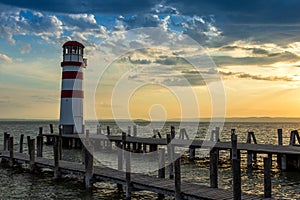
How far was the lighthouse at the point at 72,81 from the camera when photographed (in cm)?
3475

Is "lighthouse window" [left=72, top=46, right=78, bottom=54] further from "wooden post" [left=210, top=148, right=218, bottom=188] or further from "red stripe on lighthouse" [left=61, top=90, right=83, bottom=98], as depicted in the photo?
"wooden post" [left=210, top=148, right=218, bottom=188]

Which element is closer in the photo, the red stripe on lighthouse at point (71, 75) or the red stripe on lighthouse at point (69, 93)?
the red stripe on lighthouse at point (71, 75)

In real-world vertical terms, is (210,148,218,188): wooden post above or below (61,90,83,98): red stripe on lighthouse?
below

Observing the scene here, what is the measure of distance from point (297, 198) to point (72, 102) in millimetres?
23220

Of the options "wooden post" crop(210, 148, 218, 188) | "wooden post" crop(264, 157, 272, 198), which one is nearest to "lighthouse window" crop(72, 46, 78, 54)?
"wooden post" crop(210, 148, 218, 188)

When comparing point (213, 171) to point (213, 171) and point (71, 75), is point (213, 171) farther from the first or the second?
point (71, 75)

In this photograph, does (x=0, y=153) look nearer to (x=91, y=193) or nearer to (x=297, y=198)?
(x=91, y=193)

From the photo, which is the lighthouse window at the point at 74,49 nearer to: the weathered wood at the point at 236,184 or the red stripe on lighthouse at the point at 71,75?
the red stripe on lighthouse at the point at 71,75

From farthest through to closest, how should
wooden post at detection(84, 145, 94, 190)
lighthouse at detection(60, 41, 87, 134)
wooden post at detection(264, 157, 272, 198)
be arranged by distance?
lighthouse at detection(60, 41, 87, 134), wooden post at detection(84, 145, 94, 190), wooden post at detection(264, 157, 272, 198)

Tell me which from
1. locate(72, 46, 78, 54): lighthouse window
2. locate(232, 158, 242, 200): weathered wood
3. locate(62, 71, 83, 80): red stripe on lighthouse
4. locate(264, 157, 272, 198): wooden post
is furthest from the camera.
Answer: locate(72, 46, 78, 54): lighthouse window

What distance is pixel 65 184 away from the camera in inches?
770

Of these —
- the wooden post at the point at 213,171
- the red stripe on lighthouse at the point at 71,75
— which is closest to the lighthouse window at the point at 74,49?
the red stripe on lighthouse at the point at 71,75

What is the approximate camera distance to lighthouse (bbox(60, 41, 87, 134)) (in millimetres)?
34750

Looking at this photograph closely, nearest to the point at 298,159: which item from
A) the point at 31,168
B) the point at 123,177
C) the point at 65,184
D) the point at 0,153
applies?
the point at 123,177
